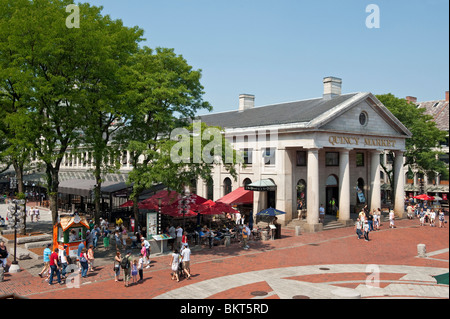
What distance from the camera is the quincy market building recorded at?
34250mm

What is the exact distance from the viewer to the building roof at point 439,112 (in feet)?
212

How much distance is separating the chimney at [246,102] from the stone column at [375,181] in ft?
54.1

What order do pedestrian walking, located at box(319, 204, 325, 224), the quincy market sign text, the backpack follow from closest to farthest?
the backpack < the quincy market sign text < pedestrian walking, located at box(319, 204, 325, 224)

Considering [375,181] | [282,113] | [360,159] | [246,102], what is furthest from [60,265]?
[246,102]

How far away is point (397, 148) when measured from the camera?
42469mm

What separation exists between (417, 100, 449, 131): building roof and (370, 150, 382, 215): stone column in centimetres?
2799

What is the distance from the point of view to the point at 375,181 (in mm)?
40750

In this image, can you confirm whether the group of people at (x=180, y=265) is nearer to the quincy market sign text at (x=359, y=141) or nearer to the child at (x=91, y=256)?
the child at (x=91, y=256)

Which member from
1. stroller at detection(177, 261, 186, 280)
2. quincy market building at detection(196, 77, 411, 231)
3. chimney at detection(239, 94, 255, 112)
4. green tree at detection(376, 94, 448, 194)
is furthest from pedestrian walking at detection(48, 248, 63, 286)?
green tree at detection(376, 94, 448, 194)

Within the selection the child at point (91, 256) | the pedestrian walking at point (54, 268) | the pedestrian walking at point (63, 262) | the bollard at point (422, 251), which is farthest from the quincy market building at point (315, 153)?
the pedestrian walking at point (54, 268)

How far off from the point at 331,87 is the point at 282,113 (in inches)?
220

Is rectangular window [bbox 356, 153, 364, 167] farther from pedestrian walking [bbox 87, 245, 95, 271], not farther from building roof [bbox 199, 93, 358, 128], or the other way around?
pedestrian walking [bbox 87, 245, 95, 271]

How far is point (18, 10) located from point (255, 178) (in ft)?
77.3
